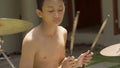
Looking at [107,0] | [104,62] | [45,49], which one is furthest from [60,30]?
[107,0]

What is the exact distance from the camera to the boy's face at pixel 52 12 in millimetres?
2125

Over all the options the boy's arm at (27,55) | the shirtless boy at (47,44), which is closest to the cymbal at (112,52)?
the shirtless boy at (47,44)

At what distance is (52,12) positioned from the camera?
2.13 meters

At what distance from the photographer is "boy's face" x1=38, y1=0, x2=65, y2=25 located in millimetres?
2125

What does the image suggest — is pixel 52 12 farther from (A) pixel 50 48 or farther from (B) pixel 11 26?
(B) pixel 11 26

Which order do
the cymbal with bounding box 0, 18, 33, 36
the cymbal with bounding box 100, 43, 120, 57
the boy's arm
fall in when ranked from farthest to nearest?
the cymbal with bounding box 0, 18, 33, 36
the cymbal with bounding box 100, 43, 120, 57
the boy's arm

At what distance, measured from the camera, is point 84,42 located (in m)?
8.94

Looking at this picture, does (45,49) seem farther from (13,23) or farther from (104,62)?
(104,62)

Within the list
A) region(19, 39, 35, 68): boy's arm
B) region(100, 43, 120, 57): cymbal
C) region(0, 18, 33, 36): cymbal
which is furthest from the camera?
region(0, 18, 33, 36): cymbal

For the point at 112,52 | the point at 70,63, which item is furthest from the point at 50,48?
the point at 112,52

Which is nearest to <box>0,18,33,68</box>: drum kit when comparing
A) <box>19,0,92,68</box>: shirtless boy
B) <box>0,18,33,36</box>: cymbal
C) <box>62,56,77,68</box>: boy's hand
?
<box>0,18,33,36</box>: cymbal

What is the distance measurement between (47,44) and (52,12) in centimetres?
20

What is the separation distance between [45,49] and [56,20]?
0.19 m

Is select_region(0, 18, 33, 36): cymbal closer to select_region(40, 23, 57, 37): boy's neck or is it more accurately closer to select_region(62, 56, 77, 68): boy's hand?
select_region(40, 23, 57, 37): boy's neck
